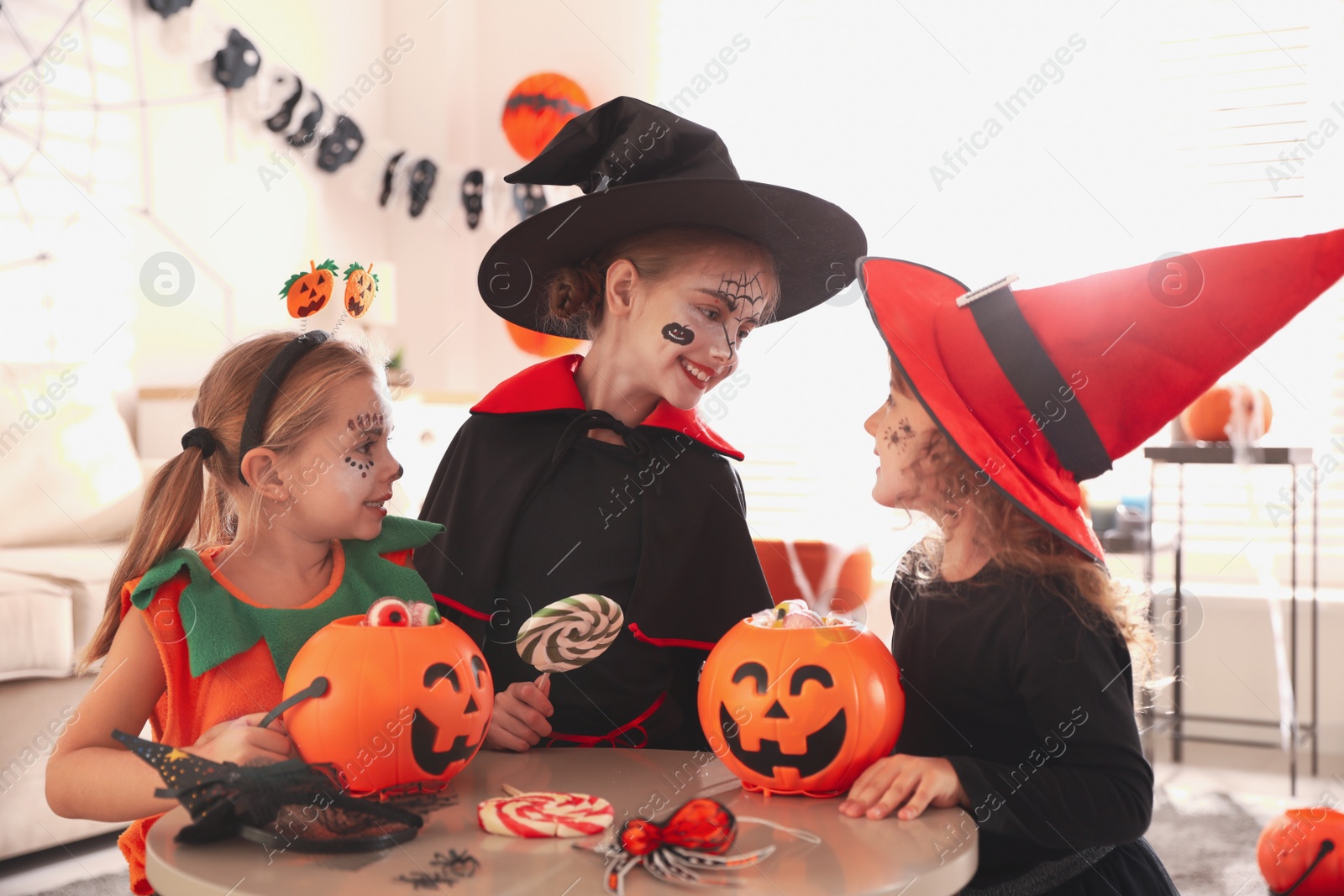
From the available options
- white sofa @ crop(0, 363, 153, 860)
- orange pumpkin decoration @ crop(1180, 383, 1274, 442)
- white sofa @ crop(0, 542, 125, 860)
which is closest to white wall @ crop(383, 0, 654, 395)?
white sofa @ crop(0, 363, 153, 860)

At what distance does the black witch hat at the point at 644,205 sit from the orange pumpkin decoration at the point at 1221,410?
7.46 ft

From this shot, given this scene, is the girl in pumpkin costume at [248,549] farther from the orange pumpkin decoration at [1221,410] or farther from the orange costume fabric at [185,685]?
the orange pumpkin decoration at [1221,410]

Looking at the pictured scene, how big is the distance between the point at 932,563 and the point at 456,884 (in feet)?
2.72

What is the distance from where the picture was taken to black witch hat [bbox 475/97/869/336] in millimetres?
1582

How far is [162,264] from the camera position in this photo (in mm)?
3955

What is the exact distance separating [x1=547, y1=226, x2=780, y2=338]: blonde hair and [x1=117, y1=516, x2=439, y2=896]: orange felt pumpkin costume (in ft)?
2.20

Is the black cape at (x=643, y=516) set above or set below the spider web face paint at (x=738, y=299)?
below

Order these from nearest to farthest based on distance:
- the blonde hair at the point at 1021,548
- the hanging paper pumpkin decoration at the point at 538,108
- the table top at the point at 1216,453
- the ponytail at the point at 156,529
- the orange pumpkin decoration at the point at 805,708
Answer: the orange pumpkin decoration at the point at 805,708 < the blonde hair at the point at 1021,548 < the ponytail at the point at 156,529 < the table top at the point at 1216,453 < the hanging paper pumpkin decoration at the point at 538,108

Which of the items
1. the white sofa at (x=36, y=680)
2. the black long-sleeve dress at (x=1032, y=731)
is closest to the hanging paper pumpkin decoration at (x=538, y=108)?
the white sofa at (x=36, y=680)

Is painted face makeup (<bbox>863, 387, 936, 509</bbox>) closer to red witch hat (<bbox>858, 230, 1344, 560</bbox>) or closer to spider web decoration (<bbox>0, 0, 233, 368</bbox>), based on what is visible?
red witch hat (<bbox>858, 230, 1344, 560</bbox>)

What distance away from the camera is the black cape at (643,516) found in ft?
5.18

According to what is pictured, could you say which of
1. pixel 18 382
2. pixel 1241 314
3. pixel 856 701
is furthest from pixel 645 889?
pixel 18 382

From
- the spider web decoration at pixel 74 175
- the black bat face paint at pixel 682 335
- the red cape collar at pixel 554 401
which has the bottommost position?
the red cape collar at pixel 554 401

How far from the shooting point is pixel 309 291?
1.47 m
